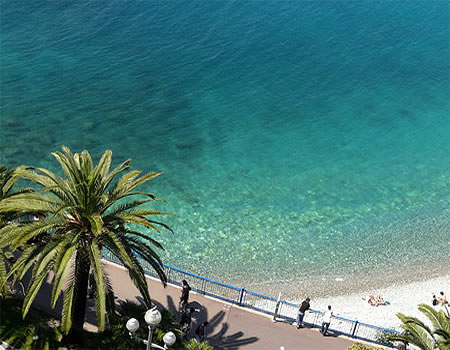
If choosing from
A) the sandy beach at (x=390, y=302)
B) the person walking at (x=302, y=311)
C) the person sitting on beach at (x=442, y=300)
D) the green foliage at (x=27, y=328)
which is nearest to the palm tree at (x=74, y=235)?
the green foliage at (x=27, y=328)

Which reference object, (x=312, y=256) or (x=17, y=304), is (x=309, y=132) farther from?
(x=17, y=304)

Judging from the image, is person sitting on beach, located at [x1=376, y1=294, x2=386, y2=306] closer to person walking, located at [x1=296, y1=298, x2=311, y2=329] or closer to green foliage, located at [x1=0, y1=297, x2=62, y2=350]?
person walking, located at [x1=296, y1=298, x2=311, y2=329]

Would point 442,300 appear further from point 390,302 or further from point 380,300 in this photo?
point 380,300

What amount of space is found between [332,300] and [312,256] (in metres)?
3.56

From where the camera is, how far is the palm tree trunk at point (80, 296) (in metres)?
14.8

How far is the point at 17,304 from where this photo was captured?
17.2 meters

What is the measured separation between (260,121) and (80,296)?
27303 millimetres

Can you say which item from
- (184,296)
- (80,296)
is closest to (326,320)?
(184,296)

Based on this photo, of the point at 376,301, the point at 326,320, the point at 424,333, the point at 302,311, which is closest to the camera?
the point at 424,333

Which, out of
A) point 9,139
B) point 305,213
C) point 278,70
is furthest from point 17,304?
point 278,70

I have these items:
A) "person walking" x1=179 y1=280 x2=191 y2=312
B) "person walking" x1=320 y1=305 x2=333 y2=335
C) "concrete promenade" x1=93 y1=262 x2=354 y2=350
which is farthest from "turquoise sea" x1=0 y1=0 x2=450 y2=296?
"person walking" x1=179 y1=280 x2=191 y2=312

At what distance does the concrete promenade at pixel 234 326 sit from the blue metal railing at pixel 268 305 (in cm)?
30

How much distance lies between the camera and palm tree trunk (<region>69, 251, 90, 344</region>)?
14797 mm

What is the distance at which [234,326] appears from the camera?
1895 centimetres
